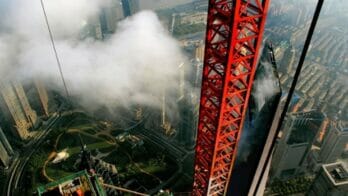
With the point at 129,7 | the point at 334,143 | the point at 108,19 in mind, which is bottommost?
the point at 334,143

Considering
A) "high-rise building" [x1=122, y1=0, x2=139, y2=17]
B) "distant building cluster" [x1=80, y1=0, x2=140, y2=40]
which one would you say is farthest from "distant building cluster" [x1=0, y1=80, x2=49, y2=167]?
"high-rise building" [x1=122, y1=0, x2=139, y2=17]

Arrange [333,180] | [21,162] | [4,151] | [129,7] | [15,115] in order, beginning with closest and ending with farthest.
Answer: [333,180] → [4,151] → [21,162] → [15,115] → [129,7]

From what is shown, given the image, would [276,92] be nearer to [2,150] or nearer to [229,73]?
[229,73]

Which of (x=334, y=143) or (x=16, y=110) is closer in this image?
(x=334, y=143)

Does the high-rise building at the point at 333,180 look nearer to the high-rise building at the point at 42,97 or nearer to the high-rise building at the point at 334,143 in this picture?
the high-rise building at the point at 334,143

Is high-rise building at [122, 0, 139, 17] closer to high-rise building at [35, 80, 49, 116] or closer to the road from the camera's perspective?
high-rise building at [35, 80, 49, 116]

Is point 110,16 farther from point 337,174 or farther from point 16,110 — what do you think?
point 337,174

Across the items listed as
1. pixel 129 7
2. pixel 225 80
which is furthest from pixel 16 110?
pixel 225 80

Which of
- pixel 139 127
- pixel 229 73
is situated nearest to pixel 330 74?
pixel 139 127
